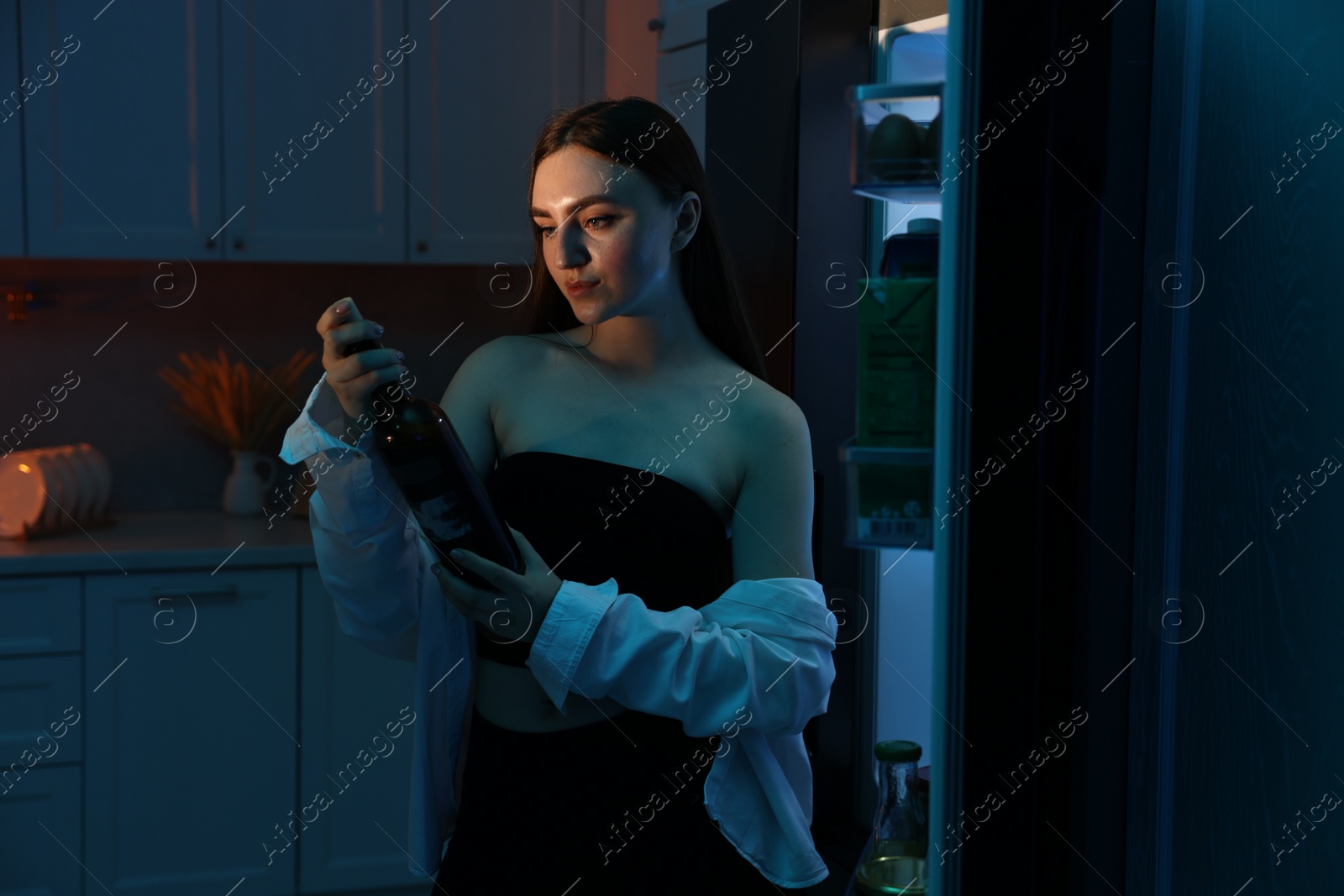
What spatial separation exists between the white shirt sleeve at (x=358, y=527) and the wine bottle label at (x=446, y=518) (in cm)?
7

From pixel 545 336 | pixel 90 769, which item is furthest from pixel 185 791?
pixel 545 336

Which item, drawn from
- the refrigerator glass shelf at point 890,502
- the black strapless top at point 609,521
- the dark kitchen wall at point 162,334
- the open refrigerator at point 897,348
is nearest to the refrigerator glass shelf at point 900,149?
the open refrigerator at point 897,348

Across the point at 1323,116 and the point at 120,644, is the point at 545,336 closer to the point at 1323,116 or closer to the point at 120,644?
the point at 1323,116

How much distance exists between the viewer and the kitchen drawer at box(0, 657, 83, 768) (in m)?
2.33

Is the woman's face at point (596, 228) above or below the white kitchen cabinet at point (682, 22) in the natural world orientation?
below

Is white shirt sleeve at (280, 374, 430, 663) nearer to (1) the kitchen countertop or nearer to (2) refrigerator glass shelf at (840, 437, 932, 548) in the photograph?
(2) refrigerator glass shelf at (840, 437, 932, 548)

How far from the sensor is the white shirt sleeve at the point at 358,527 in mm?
1033

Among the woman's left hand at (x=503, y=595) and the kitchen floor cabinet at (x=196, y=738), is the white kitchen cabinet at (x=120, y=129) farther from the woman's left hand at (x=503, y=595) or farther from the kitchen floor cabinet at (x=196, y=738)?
the woman's left hand at (x=503, y=595)

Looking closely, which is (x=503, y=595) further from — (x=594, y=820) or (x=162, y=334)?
(x=162, y=334)

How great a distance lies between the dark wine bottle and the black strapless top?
0.10 m

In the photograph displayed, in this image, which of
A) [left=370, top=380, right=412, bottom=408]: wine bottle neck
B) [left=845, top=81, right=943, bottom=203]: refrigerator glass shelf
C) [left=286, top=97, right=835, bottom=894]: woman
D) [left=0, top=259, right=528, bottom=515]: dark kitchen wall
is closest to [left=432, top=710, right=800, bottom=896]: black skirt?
→ [left=286, top=97, right=835, bottom=894]: woman

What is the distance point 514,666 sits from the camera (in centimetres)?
115

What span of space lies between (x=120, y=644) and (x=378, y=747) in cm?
58

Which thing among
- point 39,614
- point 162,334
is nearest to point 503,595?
point 39,614
